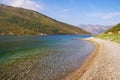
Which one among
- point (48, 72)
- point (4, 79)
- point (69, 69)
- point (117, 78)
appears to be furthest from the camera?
point (69, 69)

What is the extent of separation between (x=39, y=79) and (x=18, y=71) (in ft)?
18.4

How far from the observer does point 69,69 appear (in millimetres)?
30875

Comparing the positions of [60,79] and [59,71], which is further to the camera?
[59,71]

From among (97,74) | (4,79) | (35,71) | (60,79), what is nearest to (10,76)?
(4,79)

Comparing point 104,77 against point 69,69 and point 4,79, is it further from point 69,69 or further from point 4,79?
point 4,79

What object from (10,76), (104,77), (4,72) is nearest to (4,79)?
(10,76)

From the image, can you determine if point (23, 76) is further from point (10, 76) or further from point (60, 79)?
point (60, 79)

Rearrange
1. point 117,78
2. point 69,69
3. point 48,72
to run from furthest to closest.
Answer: point 69,69 < point 48,72 < point 117,78

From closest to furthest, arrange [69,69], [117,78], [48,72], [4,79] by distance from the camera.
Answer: [117,78]
[4,79]
[48,72]
[69,69]

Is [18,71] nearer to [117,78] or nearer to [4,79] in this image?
[4,79]

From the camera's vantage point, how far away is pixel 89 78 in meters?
23.5

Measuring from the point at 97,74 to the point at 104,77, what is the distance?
5.88 feet

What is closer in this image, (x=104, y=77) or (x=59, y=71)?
(x=104, y=77)

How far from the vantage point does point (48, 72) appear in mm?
28422
